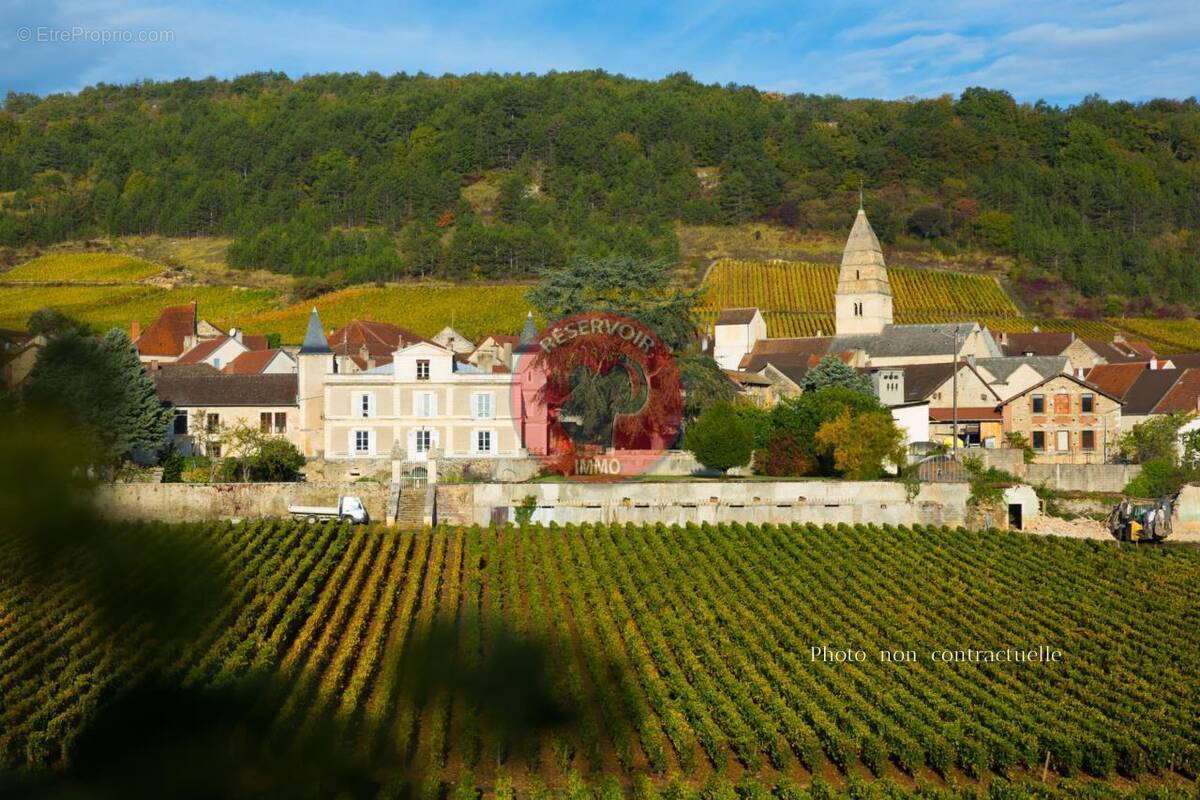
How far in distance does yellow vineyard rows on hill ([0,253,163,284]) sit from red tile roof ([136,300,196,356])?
31.2m

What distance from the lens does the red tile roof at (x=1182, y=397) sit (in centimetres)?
5244

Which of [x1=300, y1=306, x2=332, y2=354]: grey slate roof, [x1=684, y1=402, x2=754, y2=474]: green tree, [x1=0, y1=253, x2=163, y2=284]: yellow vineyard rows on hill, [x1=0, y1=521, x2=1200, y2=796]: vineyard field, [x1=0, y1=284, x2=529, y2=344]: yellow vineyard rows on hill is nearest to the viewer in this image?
[x1=0, y1=521, x2=1200, y2=796]: vineyard field

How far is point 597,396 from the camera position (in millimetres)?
45188

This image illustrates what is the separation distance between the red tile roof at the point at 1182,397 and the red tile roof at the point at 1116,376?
88.8 inches

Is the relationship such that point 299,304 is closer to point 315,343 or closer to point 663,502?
point 315,343

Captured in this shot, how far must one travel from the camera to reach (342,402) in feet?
157

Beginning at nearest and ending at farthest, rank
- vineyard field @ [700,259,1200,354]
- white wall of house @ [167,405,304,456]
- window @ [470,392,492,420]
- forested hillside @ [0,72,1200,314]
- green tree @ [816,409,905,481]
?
green tree @ [816,409,905,481] → window @ [470,392,492,420] → white wall of house @ [167,405,304,456] → vineyard field @ [700,259,1200,354] → forested hillside @ [0,72,1200,314]

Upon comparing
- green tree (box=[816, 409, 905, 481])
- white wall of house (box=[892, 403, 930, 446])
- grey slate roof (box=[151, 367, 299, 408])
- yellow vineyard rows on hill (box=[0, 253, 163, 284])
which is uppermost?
yellow vineyard rows on hill (box=[0, 253, 163, 284])

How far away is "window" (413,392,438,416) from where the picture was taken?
47.6 m

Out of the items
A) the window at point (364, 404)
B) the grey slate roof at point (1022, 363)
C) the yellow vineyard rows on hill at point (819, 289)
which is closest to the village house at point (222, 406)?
the window at point (364, 404)

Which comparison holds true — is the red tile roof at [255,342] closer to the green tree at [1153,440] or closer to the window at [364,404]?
the window at [364,404]

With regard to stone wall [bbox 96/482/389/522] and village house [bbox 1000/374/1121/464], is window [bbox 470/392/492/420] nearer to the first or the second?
stone wall [bbox 96/482/389/522]

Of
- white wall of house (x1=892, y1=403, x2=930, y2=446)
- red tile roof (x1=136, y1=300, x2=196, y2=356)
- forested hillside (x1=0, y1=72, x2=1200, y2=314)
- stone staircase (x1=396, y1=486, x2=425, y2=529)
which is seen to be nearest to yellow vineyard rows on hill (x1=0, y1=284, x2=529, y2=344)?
red tile roof (x1=136, y1=300, x2=196, y2=356)

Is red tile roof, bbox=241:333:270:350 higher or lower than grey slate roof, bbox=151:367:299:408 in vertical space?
higher
